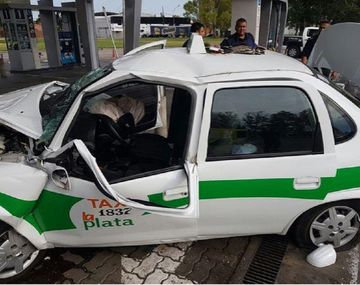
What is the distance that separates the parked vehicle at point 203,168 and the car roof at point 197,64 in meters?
0.01

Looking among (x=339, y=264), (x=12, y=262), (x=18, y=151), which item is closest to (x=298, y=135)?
(x=339, y=264)

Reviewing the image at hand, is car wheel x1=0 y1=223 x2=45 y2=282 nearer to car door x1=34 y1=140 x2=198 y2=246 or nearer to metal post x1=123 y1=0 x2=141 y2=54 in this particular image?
car door x1=34 y1=140 x2=198 y2=246

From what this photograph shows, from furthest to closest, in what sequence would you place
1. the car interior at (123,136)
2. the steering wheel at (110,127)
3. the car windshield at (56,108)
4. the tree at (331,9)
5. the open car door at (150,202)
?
the tree at (331,9) < the steering wheel at (110,127) < the car interior at (123,136) < the car windshield at (56,108) < the open car door at (150,202)

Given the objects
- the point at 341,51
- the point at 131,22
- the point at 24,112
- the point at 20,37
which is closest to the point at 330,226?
the point at 341,51

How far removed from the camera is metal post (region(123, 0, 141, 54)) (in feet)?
29.9

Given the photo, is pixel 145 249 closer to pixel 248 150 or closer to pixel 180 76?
pixel 248 150

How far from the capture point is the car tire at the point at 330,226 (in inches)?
107

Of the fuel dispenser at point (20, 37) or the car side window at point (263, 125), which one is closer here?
the car side window at point (263, 125)

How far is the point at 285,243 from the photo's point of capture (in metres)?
3.07

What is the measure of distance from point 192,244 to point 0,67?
12.9 m

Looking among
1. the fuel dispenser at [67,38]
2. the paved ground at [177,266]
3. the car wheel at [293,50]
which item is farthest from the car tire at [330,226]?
the car wheel at [293,50]

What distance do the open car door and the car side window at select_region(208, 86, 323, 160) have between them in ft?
0.71

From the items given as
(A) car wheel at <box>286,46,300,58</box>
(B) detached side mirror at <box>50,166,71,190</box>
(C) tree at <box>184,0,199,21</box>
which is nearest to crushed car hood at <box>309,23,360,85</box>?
(B) detached side mirror at <box>50,166,71,190</box>

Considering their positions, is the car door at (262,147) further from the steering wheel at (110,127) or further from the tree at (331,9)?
the tree at (331,9)
